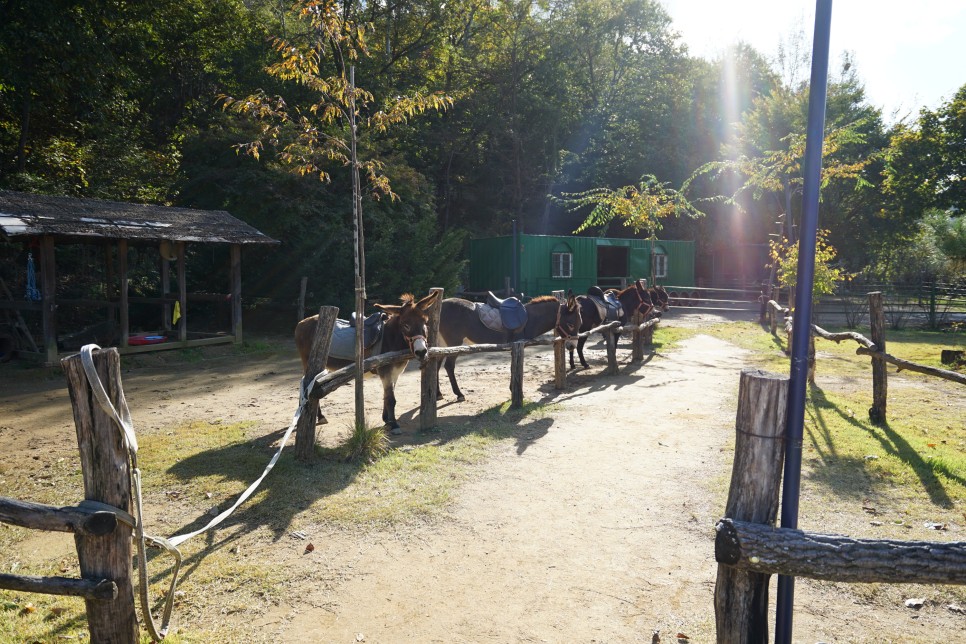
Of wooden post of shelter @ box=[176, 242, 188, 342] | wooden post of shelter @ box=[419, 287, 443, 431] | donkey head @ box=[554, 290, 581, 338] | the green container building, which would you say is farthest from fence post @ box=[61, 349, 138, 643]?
the green container building

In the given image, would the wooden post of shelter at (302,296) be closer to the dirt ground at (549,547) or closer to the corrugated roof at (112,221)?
the corrugated roof at (112,221)

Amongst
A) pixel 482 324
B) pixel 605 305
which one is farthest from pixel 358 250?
pixel 605 305

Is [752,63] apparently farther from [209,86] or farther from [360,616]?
[360,616]

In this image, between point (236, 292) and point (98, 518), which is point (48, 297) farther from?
point (98, 518)

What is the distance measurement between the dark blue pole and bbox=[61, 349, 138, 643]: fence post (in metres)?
2.64

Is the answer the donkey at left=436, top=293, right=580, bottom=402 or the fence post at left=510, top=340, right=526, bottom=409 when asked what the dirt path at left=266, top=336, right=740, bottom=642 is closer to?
the fence post at left=510, top=340, right=526, bottom=409

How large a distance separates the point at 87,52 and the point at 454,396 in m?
13.7

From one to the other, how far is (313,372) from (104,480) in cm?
335

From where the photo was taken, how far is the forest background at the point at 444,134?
54.3 feet

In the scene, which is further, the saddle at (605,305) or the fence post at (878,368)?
the saddle at (605,305)

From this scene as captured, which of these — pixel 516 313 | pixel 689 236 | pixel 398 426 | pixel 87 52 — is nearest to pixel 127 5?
pixel 87 52

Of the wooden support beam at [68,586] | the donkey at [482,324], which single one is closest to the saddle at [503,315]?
the donkey at [482,324]

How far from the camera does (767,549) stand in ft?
7.52

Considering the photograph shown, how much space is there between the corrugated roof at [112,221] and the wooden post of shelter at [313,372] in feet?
24.1
